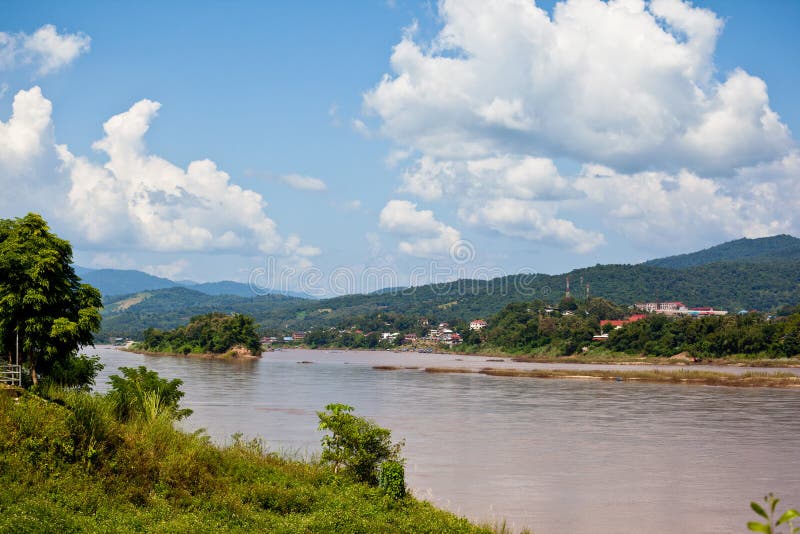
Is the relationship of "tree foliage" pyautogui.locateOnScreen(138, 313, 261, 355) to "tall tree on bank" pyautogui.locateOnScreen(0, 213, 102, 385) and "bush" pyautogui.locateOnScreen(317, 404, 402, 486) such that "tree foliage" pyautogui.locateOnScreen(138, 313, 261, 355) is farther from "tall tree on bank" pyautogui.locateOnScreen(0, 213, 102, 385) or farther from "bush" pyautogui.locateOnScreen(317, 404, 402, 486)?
"bush" pyautogui.locateOnScreen(317, 404, 402, 486)

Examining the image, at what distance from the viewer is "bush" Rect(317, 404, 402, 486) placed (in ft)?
70.3

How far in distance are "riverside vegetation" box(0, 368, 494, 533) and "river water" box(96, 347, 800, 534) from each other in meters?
4.12

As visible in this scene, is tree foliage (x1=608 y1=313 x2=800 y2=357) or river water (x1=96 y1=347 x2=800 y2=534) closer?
river water (x1=96 y1=347 x2=800 y2=534)

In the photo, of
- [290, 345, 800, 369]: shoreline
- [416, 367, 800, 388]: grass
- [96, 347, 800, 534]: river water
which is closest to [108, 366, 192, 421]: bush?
[96, 347, 800, 534]: river water

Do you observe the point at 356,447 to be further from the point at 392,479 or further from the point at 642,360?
the point at 642,360

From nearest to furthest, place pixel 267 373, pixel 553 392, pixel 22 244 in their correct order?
pixel 22 244
pixel 553 392
pixel 267 373

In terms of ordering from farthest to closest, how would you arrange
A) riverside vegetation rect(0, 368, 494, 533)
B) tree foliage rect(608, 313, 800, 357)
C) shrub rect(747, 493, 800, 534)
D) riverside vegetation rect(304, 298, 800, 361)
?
riverside vegetation rect(304, 298, 800, 361) < tree foliage rect(608, 313, 800, 357) < riverside vegetation rect(0, 368, 494, 533) < shrub rect(747, 493, 800, 534)

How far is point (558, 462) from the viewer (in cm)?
3294

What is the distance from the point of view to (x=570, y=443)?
3869 cm

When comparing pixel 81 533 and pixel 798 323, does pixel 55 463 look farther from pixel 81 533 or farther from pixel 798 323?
pixel 798 323

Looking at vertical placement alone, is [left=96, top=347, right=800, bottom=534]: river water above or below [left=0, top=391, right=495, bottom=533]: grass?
below

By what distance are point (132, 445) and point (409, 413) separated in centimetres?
3444

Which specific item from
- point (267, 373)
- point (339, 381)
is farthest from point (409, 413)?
point (267, 373)

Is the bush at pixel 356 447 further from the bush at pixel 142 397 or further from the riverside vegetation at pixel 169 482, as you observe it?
the bush at pixel 142 397
